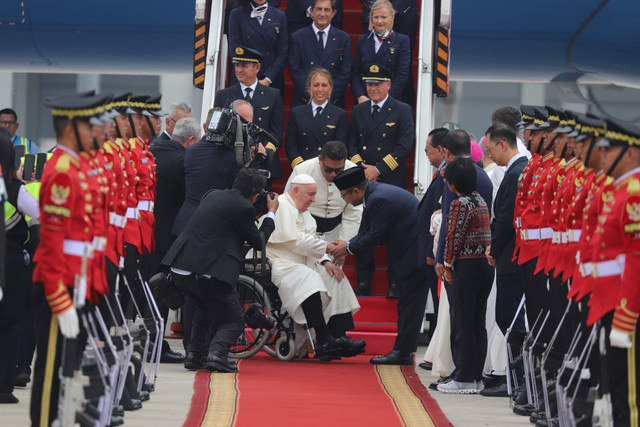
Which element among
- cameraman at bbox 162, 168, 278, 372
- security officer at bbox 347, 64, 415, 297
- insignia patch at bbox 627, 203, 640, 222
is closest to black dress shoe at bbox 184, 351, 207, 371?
cameraman at bbox 162, 168, 278, 372

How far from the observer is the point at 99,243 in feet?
15.3

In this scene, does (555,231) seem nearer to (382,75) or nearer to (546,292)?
(546,292)

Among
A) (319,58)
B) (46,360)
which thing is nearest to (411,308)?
(319,58)

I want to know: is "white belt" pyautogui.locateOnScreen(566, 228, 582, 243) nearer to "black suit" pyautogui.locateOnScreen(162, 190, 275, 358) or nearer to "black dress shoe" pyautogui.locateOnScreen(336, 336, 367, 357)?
"black suit" pyautogui.locateOnScreen(162, 190, 275, 358)

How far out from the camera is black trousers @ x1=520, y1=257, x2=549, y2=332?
6.03 metres

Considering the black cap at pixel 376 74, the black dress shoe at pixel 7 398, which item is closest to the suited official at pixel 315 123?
the black cap at pixel 376 74

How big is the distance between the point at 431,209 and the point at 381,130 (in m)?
1.26

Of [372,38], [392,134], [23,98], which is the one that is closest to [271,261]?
[392,134]

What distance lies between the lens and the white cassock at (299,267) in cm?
800

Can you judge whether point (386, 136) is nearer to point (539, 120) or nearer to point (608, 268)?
point (539, 120)

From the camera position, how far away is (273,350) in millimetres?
8438

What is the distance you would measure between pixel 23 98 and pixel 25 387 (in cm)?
921

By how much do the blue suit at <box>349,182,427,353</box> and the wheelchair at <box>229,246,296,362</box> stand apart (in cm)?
69

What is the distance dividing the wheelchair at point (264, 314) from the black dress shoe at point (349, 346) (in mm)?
369
